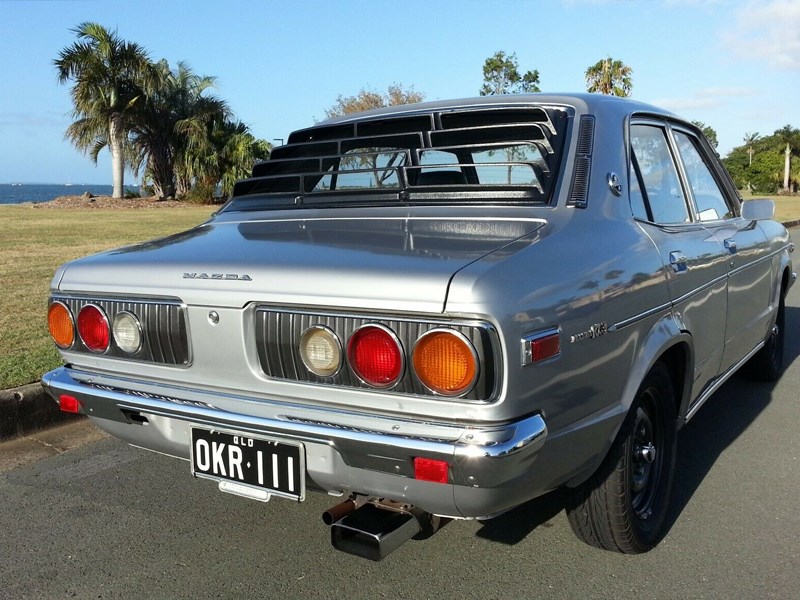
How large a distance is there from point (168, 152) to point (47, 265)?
2249cm

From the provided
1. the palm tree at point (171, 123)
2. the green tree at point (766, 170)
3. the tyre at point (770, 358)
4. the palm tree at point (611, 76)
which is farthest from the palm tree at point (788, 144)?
the tyre at point (770, 358)

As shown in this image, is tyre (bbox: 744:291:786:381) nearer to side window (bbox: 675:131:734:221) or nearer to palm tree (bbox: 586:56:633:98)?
side window (bbox: 675:131:734:221)

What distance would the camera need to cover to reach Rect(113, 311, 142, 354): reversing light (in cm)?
268

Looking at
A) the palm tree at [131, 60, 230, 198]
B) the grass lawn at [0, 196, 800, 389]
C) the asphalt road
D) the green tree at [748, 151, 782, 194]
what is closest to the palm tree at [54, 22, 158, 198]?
the palm tree at [131, 60, 230, 198]

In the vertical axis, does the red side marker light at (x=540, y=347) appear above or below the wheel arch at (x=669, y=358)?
above

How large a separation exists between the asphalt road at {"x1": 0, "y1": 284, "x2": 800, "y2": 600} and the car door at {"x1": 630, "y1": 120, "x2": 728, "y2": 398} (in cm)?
62

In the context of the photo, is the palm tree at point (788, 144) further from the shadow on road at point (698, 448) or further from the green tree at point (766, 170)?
the shadow on road at point (698, 448)

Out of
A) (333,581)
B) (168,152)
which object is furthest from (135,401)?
(168,152)

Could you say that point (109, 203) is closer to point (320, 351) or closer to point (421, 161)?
point (421, 161)

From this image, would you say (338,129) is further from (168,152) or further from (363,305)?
(168,152)

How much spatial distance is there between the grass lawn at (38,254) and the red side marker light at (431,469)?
3.31 m

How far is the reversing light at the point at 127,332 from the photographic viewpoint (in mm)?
2682

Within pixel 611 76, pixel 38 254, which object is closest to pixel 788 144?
pixel 611 76

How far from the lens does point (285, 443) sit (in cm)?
237
